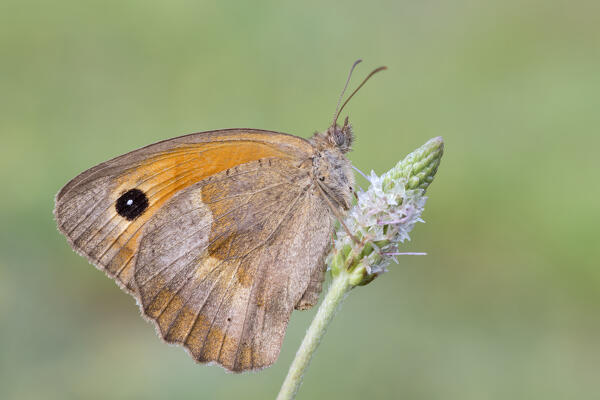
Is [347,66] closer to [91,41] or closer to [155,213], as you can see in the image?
[91,41]

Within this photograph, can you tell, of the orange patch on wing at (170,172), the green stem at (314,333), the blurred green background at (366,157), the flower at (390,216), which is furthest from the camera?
the blurred green background at (366,157)

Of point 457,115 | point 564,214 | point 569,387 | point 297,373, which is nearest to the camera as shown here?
point 297,373

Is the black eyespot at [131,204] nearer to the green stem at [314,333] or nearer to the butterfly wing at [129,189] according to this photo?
the butterfly wing at [129,189]

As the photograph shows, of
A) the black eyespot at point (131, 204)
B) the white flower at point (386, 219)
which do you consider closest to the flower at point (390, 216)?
the white flower at point (386, 219)

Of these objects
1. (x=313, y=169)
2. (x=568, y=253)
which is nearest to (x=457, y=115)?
(x=568, y=253)

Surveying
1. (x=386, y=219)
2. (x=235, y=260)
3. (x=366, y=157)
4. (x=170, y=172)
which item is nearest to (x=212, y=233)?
(x=235, y=260)

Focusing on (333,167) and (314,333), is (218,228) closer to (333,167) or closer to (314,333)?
(333,167)

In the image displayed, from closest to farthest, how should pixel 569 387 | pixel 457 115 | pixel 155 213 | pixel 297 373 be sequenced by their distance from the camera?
pixel 297 373, pixel 155 213, pixel 569 387, pixel 457 115
